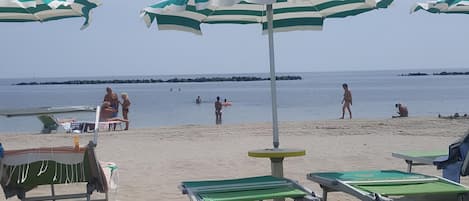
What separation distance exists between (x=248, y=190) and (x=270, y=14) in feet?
5.22

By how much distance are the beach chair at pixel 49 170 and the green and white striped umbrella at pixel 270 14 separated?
1.00m

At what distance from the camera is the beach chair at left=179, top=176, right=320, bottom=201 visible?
3.61 metres

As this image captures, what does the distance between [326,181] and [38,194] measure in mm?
2862

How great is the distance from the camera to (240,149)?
361 inches

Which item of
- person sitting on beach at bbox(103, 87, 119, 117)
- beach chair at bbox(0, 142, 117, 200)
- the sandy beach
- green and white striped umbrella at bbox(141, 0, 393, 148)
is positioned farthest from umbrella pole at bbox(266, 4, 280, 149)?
person sitting on beach at bbox(103, 87, 119, 117)

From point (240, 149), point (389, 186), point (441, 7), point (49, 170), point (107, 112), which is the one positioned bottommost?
point (240, 149)

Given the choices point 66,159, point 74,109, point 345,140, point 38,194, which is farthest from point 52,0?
point 345,140

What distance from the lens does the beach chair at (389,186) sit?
358cm

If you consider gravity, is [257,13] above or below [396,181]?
above

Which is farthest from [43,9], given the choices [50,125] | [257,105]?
[257,105]

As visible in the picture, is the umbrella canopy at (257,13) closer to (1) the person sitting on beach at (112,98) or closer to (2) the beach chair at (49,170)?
(2) the beach chair at (49,170)

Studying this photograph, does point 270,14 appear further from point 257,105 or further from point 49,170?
point 257,105

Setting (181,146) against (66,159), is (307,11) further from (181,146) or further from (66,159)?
(181,146)

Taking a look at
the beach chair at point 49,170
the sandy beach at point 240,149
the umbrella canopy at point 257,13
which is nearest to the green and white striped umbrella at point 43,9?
the umbrella canopy at point 257,13
